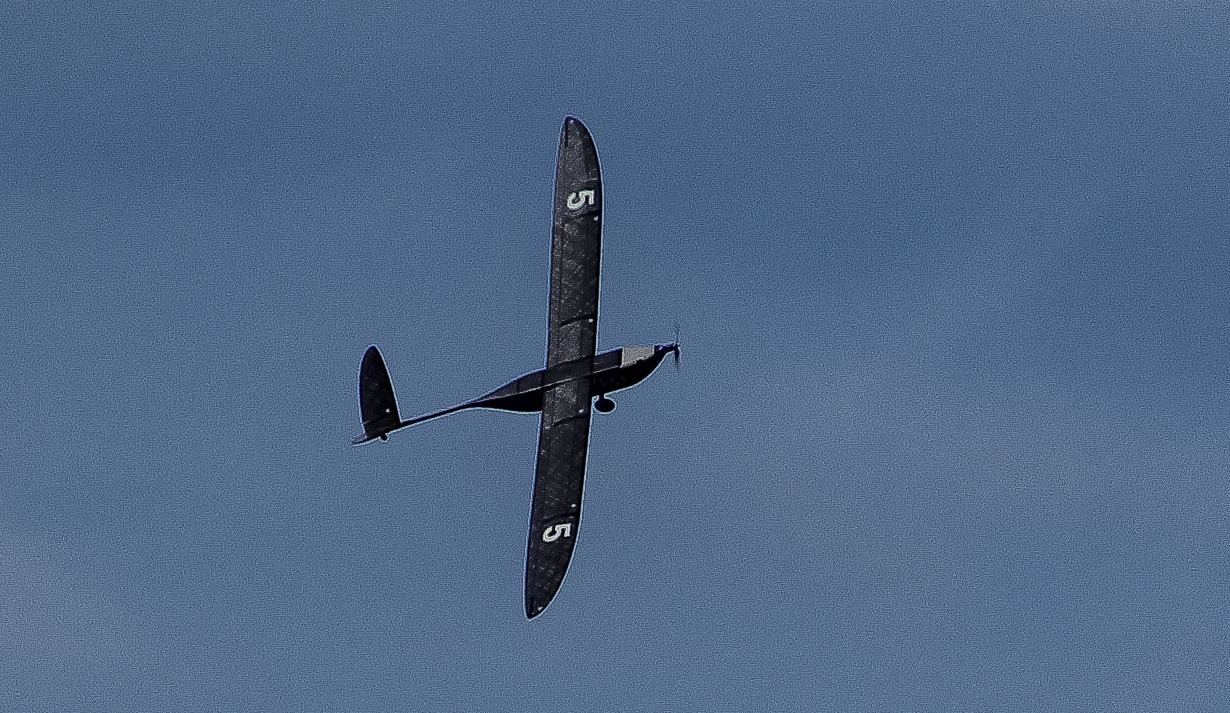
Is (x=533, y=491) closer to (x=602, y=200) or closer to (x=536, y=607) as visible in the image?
(x=536, y=607)

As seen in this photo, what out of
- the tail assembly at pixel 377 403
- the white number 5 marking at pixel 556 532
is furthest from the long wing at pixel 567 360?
the tail assembly at pixel 377 403

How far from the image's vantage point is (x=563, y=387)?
4840 inches

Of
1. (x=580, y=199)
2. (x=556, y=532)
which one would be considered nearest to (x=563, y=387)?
(x=556, y=532)

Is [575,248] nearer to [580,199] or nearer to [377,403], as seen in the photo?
[580,199]

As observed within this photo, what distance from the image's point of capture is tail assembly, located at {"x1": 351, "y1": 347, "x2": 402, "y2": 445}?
407 feet

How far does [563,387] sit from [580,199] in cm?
1196

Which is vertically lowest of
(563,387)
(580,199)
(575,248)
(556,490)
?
(556,490)

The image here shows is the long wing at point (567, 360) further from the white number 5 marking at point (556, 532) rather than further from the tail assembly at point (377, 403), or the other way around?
the tail assembly at point (377, 403)

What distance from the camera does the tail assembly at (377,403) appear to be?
4884 inches

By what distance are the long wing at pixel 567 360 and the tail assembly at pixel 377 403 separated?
7866 millimetres

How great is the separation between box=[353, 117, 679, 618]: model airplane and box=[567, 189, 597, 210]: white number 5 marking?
52 mm

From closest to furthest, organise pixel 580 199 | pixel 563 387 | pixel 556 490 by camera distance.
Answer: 1. pixel 556 490
2. pixel 563 387
3. pixel 580 199

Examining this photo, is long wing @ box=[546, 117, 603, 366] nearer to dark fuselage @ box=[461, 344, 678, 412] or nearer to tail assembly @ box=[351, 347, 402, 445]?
dark fuselage @ box=[461, 344, 678, 412]

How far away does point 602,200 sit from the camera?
129875mm
